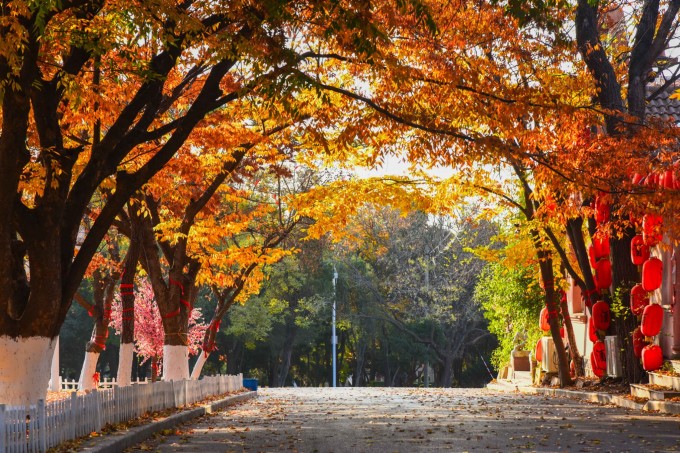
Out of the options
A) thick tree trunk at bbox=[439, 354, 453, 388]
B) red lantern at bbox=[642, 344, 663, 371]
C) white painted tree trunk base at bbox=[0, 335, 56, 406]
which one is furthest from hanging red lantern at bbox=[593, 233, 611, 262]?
thick tree trunk at bbox=[439, 354, 453, 388]

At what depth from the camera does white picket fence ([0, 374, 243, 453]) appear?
424 inches

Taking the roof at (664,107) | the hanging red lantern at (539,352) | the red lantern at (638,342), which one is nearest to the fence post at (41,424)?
the red lantern at (638,342)

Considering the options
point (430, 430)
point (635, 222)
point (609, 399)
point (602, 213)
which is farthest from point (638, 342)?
point (430, 430)

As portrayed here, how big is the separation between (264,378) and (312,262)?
21.0 meters

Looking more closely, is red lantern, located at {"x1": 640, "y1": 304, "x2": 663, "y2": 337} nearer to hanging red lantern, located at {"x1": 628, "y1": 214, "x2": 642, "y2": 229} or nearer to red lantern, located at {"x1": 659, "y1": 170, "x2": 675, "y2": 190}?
hanging red lantern, located at {"x1": 628, "y1": 214, "x2": 642, "y2": 229}

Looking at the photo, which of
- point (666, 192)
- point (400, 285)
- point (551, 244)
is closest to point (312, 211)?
point (551, 244)

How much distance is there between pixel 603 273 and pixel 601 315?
1.36 meters

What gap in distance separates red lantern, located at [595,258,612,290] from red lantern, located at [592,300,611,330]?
0.76 metres

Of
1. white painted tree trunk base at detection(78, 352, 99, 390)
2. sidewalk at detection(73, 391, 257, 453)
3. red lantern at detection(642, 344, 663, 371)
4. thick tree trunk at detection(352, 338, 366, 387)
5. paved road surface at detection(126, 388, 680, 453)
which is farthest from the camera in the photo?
A: thick tree trunk at detection(352, 338, 366, 387)

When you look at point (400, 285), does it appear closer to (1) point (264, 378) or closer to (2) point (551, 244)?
(1) point (264, 378)

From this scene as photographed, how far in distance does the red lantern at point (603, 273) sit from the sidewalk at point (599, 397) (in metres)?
3.13

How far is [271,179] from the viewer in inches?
1853

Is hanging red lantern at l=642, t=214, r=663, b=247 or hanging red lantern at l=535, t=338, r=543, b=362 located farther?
hanging red lantern at l=535, t=338, r=543, b=362

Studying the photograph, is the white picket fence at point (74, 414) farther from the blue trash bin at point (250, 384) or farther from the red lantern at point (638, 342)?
the blue trash bin at point (250, 384)
